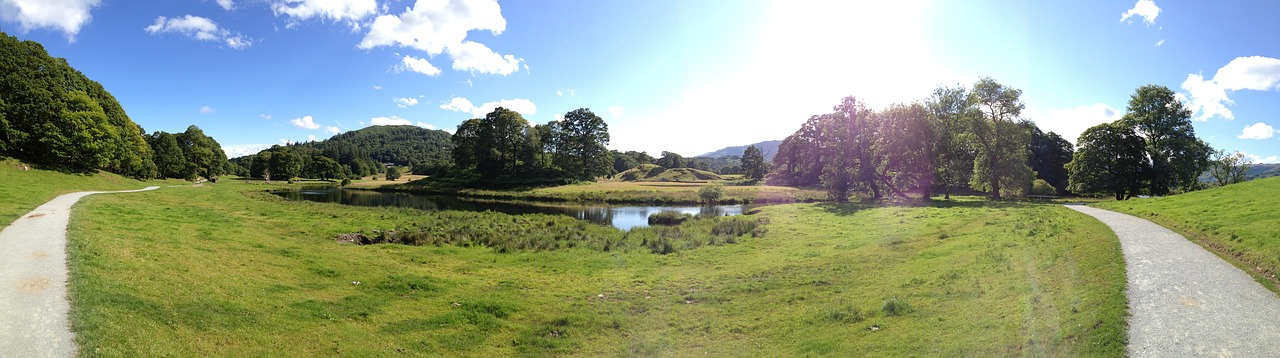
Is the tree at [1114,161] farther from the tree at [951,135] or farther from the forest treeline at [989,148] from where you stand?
the tree at [951,135]

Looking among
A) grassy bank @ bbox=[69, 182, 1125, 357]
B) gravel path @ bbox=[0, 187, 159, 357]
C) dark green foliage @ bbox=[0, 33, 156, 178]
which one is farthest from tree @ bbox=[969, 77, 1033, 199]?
dark green foliage @ bbox=[0, 33, 156, 178]

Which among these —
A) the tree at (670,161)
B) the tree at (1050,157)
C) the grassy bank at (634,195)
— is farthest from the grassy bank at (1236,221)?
the tree at (670,161)

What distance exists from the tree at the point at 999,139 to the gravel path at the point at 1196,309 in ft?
119

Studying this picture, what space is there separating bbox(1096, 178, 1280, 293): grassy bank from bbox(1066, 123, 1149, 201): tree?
917 inches

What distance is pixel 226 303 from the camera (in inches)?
428

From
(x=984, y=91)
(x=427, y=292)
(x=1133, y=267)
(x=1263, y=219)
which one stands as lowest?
(x=427, y=292)

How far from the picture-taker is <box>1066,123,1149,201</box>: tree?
46.7 meters

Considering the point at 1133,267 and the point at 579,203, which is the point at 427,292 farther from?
the point at 579,203

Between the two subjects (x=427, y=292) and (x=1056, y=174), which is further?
(x=1056, y=174)

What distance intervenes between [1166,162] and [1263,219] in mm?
40850

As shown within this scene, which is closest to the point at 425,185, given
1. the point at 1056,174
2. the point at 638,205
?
the point at 638,205

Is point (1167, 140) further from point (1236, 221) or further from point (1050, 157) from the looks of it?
point (1236, 221)

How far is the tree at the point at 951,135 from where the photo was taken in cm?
4747

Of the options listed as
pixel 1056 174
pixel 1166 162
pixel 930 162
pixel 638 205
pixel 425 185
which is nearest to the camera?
pixel 1166 162
